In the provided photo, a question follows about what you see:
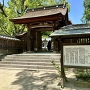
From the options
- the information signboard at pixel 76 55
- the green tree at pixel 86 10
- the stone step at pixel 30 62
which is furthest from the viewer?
the green tree at pixel 86 10

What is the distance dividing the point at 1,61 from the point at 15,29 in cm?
1343

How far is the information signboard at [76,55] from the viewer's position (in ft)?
20.7

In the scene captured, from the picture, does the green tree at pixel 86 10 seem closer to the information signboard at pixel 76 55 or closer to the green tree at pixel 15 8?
the green tree at pixel 15 8

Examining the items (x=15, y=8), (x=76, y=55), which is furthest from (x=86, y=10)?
A: (x=76, y=55)

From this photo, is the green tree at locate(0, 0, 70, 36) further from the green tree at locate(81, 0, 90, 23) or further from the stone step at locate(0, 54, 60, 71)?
the stone step at locate(0, 54, 60, 71)

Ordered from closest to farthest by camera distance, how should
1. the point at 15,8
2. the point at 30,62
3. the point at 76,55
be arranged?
the point at 76,55 → the point at 30,62 → the point at 15,8

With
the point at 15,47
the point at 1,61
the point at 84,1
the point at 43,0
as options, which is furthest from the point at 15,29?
the point at 1,61

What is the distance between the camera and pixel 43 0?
24.8 meters

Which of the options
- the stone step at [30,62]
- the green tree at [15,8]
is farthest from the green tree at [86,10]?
the stone step at [30,62]

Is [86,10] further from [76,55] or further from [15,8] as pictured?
[76,55]

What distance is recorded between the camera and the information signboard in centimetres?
630

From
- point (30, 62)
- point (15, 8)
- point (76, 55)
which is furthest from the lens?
point (15, 8)

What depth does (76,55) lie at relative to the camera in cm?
649

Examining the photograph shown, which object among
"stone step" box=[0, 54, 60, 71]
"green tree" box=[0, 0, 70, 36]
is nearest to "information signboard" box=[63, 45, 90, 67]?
"stone step" box=[0, 54, 60, 71]
